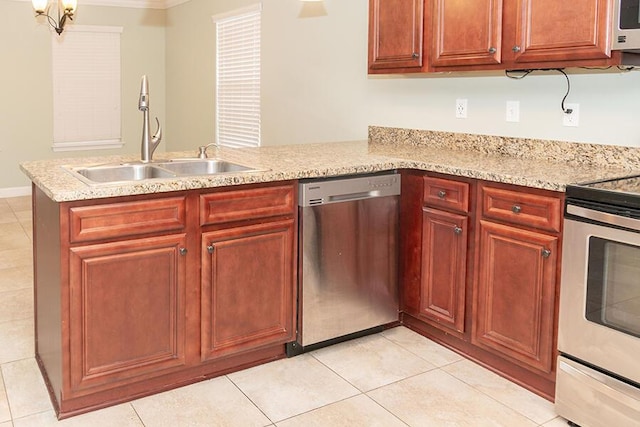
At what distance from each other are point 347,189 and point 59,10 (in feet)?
18.9

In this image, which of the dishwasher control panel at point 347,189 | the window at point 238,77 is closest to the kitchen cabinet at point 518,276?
the dishwasher control panel at point 347,189

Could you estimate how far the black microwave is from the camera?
2.43 m

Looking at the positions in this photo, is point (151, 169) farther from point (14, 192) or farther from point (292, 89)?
point (14, 192)

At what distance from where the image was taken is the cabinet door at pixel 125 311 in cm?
244

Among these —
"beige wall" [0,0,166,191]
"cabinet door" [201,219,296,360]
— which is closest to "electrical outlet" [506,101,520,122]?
"cabinet door" [201,219,296,360]

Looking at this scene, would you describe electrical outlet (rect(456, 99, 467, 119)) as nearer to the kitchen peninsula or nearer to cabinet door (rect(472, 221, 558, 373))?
the kitchen peninsula

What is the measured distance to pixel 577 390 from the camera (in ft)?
7.98

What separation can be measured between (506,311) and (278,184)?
3.84ft

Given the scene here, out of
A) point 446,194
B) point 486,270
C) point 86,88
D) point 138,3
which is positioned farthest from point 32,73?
point 486,270

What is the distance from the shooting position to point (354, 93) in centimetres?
457

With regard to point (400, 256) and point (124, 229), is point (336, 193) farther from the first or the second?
point (124, 229)

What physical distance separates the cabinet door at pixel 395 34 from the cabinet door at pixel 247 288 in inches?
47.6

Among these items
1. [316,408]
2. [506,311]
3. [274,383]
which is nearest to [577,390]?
[506,311]

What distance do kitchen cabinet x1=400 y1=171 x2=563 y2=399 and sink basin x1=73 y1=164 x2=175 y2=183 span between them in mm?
1263
